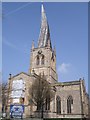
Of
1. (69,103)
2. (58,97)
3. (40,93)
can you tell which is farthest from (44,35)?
(40,93)

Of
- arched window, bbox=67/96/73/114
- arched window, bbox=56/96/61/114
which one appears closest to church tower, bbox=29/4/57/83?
arched window, bbox=56/96/61/114

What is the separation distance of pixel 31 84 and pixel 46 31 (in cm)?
1840

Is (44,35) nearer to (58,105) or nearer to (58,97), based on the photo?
(58,97)

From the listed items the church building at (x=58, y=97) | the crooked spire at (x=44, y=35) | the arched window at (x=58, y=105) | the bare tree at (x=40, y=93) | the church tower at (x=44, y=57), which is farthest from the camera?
the crooked spire at (x=44, y=35)

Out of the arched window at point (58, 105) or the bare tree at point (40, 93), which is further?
the arched window at point (58, 105)

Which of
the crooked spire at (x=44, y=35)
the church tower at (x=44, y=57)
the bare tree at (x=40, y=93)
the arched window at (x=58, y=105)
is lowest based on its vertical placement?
the arched window at (x=58, y=105)

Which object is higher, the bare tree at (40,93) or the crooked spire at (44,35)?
the crooked spire at (44,35)

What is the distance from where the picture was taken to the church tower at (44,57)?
45.7 metres

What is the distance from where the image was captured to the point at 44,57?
46.7 metres

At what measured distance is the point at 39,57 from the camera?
47031 mm

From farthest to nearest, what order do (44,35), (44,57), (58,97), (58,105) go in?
(44,35)
(44,57)
(58,97)
(58,105)

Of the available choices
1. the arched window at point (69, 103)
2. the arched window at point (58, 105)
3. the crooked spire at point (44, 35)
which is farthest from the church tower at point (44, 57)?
the arched window at point (69, 103)

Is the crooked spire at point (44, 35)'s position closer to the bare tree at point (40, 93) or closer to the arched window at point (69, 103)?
the arched window at point (69, 103)

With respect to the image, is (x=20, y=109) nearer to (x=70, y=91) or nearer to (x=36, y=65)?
(x=70, y=91)
